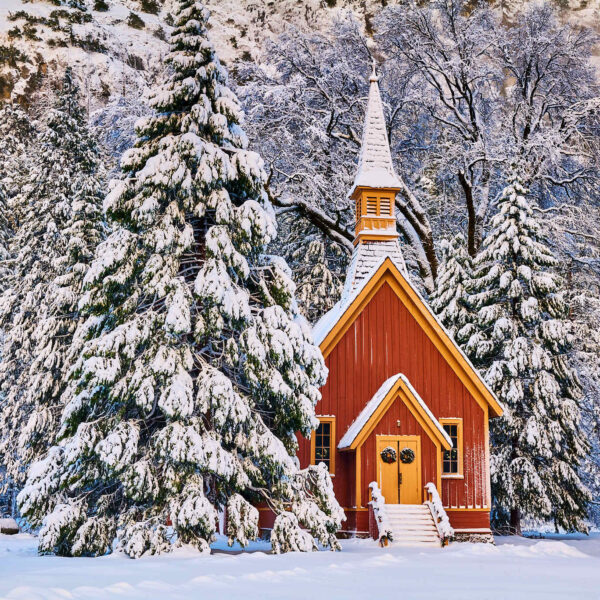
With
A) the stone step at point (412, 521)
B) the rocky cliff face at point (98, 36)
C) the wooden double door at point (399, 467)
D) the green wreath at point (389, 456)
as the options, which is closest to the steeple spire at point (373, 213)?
the wooden double door at point (399, 467)

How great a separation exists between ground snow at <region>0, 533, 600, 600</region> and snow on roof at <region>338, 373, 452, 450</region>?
4.52 meters

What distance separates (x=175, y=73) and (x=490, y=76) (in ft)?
58.8

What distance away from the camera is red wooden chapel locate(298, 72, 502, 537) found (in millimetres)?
20047

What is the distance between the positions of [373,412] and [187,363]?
22.9ft

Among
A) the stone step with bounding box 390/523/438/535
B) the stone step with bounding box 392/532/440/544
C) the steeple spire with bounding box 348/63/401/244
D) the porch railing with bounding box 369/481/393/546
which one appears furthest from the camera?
the steeple spire with bounding box 348/63/401/244

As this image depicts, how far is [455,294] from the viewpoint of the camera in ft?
89.4

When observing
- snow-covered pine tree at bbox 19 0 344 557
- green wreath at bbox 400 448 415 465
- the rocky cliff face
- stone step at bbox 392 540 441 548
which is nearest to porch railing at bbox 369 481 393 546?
stone step at bbox 392 540 441 548

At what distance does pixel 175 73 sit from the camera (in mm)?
15898

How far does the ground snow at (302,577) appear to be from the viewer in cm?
970

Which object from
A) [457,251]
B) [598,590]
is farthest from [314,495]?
[457,251]

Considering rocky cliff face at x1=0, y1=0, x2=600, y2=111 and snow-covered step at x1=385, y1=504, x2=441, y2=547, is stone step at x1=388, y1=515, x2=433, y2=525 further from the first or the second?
rocky cliff face at x1=0, y1=0, x2=600, y2=111

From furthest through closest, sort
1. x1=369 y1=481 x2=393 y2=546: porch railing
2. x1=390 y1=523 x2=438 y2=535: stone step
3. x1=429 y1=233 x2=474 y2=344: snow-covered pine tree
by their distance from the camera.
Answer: x1=429 y1=233 x2=474 y2=344: snow-covered pine tree
x1=390 y1=523 x2=438 y2=535: stone step
x1=369 y1=481 x2=393 y2=546: porch railing

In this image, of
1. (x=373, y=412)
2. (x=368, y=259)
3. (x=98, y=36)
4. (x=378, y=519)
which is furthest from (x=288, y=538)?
(x=98, y=36)

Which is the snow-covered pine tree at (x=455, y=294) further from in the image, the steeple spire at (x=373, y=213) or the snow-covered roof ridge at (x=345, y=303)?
the snow-covered roof ridge at (x=345, y=303)
